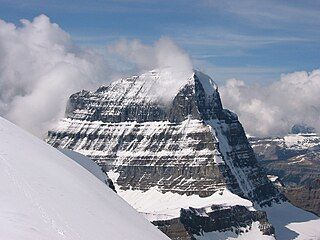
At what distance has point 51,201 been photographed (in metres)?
34.9

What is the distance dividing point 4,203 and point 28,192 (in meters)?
2.69

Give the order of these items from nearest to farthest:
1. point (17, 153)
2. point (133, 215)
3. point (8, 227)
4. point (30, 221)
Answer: point (8, 227), point (30, 221), point (17, 153), point (133, 215)

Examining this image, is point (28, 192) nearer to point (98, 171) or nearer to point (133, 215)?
point (133, 215)

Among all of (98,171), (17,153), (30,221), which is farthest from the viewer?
(98,171)

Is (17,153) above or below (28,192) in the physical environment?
above

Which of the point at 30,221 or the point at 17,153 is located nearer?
the point at 30,221

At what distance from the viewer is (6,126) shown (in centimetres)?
4562

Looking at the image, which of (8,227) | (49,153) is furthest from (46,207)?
(49,153)

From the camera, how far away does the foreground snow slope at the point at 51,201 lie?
31192 millimetres

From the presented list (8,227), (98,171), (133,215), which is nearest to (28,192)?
(8,227)

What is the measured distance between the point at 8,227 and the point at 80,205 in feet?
27.7

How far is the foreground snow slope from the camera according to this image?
31.2 meters

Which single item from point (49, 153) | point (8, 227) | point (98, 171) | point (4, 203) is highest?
point (98, 171)

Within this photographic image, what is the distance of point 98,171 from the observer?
6191 inches
